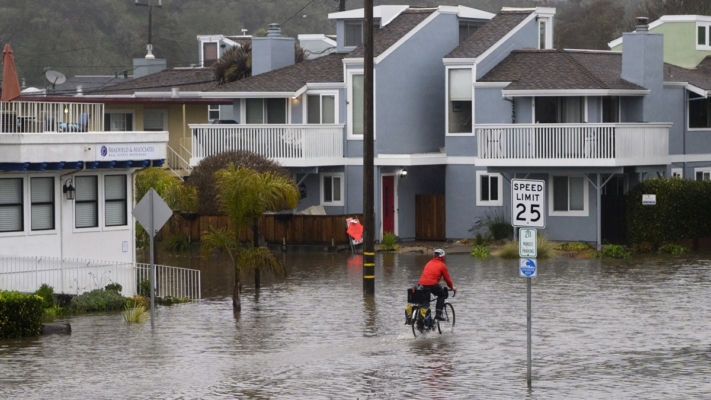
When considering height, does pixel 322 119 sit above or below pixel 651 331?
above

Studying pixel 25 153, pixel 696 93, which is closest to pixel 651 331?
pixel 25 153

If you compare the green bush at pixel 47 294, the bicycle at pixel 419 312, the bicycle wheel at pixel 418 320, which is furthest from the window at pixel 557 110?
the bicycle wheel at pixel 418 320

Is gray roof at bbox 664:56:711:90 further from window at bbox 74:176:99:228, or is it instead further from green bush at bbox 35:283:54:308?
green bush at bbox 35:283:54:308

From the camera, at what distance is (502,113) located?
46.0 meters

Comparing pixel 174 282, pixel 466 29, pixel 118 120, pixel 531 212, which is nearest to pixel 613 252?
pixel 466 29

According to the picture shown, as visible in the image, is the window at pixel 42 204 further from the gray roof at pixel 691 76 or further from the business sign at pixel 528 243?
the gray roof at pixel 691 76

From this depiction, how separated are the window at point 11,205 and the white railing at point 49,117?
122 cm

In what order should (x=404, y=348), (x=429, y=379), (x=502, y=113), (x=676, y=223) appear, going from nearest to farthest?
1. (x=429, y=379)
2. (x=404, y=348)
3. (x=676, y=223)
4. (x=502, y=113)

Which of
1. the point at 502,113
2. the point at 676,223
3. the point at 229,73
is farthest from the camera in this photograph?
the point at 229,73

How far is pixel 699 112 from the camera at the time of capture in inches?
1946

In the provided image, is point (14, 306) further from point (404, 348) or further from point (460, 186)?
point (460, 186)

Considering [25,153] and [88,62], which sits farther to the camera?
[88,62]

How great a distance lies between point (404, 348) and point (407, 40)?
25.7m

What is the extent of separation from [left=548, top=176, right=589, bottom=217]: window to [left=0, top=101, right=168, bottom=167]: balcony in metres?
17.4
